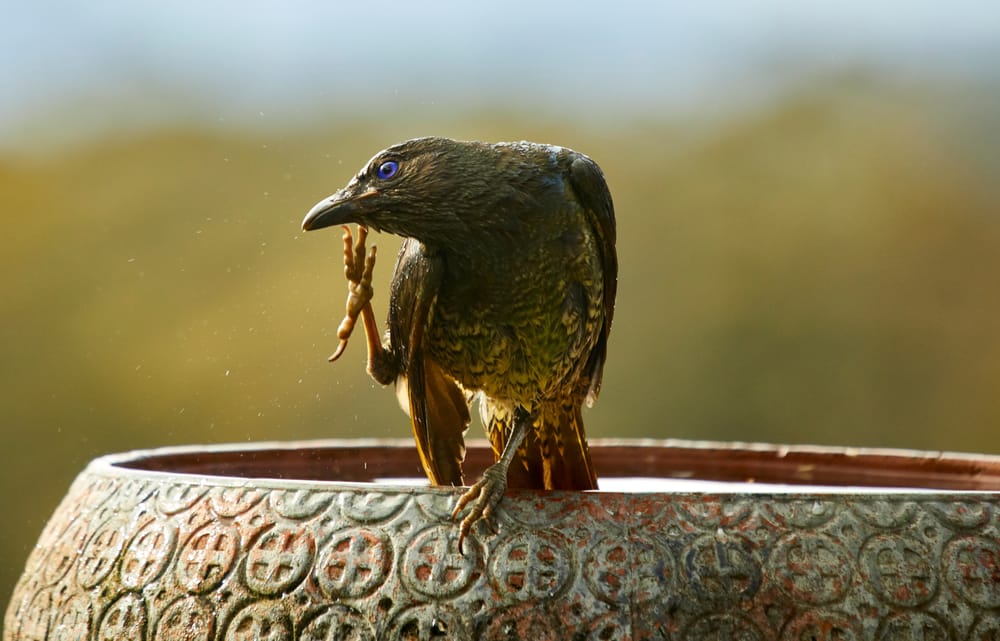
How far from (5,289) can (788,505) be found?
943 centimetres

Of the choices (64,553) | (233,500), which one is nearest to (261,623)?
(233,500)

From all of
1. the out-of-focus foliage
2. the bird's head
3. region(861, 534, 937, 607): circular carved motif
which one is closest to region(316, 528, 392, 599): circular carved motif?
region(861, 534, 937, 607): circular carved motif

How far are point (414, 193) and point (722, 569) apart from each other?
1.25 m

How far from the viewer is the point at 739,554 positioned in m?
1.98

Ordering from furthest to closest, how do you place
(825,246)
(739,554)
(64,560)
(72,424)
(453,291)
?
(825,246) < (72,424) < (453,291) < (64,560) < (739,554)

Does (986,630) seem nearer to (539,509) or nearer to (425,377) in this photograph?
(539,509)

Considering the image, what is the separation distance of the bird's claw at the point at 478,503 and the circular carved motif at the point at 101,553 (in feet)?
1.99

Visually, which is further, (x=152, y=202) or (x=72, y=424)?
(x=152, y=202)

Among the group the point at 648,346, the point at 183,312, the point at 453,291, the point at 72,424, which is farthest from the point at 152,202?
the point at 453,291

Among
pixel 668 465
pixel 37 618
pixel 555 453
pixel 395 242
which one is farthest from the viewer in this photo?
pixel 395 242

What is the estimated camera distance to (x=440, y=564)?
6.59 ft

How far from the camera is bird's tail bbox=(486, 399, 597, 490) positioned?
10.6ft

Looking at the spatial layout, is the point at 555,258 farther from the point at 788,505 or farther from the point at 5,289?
the point at 5,289

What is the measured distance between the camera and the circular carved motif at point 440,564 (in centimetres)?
199
